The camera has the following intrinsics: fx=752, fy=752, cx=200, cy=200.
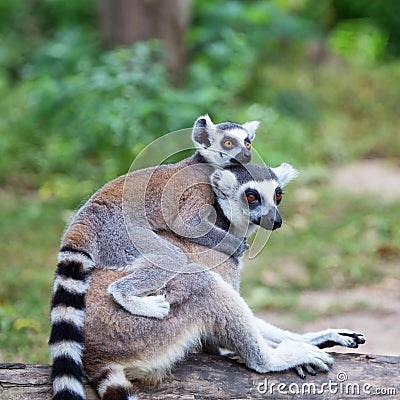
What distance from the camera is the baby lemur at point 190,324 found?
392cm

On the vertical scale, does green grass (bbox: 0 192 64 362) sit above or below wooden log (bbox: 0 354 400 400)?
above

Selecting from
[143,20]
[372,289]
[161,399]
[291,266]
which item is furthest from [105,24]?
[161,399]

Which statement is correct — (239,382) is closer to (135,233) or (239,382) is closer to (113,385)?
(113,385)

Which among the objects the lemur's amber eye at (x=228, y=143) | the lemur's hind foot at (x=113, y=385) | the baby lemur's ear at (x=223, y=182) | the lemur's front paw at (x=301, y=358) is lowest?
the lemur's hind foot at (x=113, y=385)

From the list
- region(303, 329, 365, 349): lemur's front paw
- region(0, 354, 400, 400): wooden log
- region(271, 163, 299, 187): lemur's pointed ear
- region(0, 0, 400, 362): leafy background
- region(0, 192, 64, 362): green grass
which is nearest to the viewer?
region(0, 354, 400, 400): wooden log

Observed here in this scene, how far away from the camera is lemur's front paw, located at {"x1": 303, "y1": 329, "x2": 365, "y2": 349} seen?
4.46 m

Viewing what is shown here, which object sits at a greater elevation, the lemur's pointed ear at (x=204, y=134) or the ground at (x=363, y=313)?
the lemur's pointed ear at (x=204, y=134)

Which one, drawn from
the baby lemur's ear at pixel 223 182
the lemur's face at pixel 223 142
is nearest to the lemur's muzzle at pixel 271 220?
the baby lemur's ear at pixel 223 182

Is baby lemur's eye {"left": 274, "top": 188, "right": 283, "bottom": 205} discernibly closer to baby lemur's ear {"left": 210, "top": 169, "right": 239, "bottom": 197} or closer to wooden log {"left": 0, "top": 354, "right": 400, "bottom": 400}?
baby lemur's ear {"left": 210, "top": 169, "right": 239, "bottom": 197}

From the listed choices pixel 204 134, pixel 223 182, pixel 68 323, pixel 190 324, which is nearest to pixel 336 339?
pixel 190 324

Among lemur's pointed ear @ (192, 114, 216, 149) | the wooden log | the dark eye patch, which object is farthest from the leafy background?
the dark eye patch

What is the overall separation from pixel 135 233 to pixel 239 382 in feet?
3.29

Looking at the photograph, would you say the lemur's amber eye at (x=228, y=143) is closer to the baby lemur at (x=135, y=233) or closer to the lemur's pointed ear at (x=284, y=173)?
the baby lemur at (x=135, y=233)

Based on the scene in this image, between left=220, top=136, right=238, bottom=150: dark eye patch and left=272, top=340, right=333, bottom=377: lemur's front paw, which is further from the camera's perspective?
left=220, top=136, right=238, bottom=150: dark eye patch
